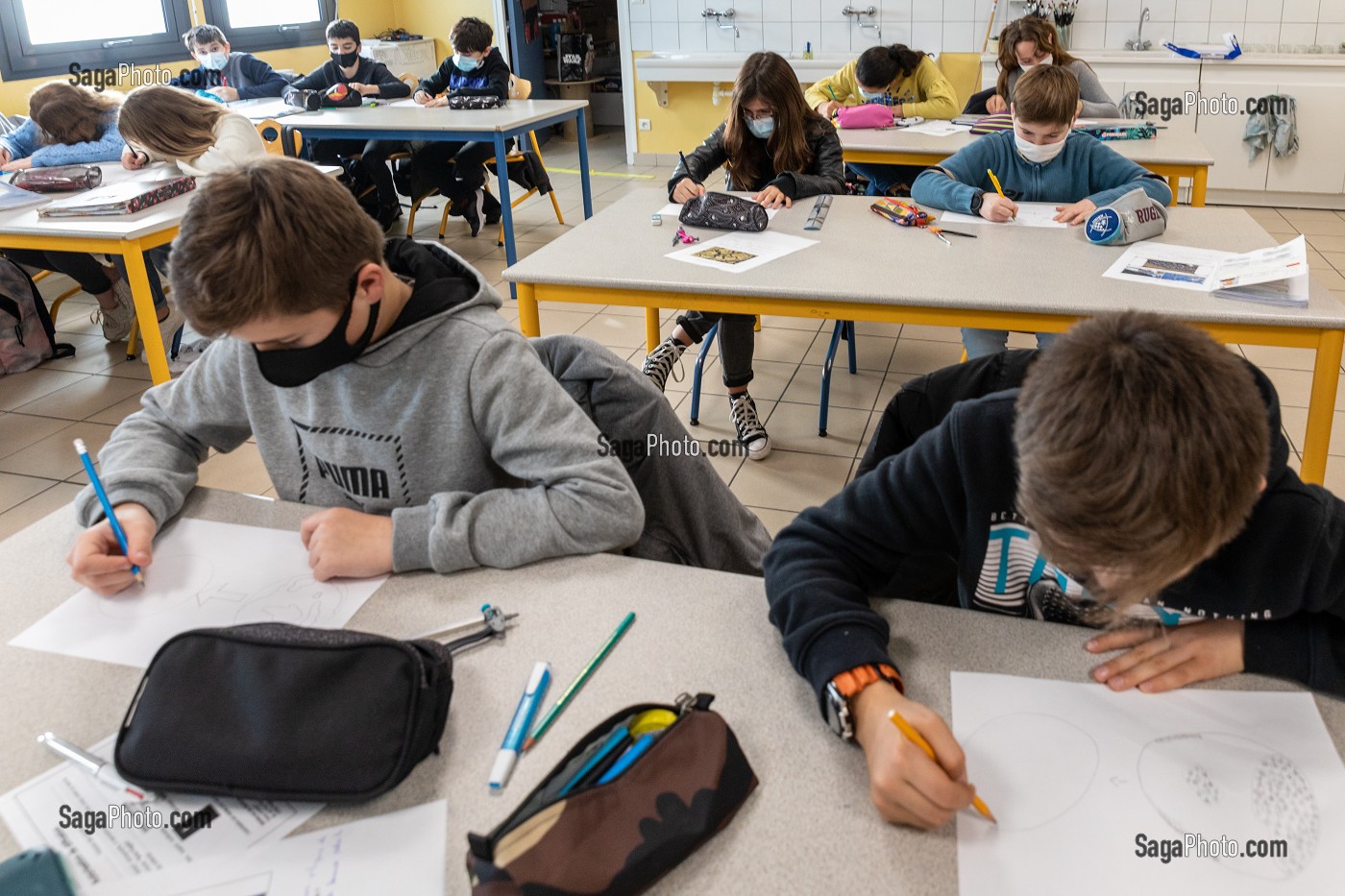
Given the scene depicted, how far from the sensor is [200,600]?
1.03m

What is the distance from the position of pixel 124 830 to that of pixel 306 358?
0.53 meters

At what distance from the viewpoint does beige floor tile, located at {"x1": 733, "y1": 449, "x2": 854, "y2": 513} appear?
2518 millimetres

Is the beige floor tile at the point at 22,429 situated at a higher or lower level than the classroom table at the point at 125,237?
lower

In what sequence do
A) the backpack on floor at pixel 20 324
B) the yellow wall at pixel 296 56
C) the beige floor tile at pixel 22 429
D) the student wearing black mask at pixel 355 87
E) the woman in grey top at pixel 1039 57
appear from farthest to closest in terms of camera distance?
the student wearing black mask at pixel 355 87 → the yellow wall at pixel 296 56 → the woman in grey top at pixel 1039 57 → the backpack on floor at pixel 20 324 → the beige floor tile at pixel 22 429

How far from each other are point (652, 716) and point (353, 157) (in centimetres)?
524

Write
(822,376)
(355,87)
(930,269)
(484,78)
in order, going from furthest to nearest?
(355,87) → (484,78) → (822,376) → (930,269)

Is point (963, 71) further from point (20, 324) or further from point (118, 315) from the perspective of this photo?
point (20, 324)

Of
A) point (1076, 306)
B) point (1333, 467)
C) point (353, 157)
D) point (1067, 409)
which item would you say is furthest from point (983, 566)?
point (353, 157)

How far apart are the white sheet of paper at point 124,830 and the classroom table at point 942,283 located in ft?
4.75

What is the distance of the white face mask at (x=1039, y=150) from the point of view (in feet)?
8.53

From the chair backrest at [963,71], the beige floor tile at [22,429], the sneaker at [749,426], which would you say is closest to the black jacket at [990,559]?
the sneaker at [749,426]

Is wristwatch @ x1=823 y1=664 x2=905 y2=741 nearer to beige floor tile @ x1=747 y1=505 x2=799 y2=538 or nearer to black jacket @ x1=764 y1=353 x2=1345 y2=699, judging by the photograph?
black jacket @ x1=764 y1=353 x2=1345 y2=699

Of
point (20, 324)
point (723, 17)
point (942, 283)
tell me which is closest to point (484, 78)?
point (723, 17)

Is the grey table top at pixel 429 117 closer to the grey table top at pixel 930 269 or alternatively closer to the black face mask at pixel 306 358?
the grey table top at pixel 930 269
